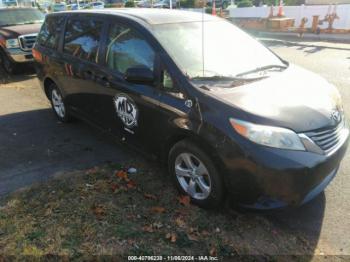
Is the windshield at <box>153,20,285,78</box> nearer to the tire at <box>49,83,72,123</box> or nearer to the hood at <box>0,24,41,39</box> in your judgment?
the tire at <box>49,83,72,123</box>

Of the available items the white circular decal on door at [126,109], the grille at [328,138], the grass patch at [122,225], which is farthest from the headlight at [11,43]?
the grille at [328,138]

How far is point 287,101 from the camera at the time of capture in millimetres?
3195

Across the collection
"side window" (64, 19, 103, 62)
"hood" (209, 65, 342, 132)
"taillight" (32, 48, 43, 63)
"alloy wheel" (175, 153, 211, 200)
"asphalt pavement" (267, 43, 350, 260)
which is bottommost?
"asphalt pavement" (267, 43, 350, 260)

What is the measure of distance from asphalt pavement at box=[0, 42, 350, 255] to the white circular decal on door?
644 mm

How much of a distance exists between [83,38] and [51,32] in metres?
1.28

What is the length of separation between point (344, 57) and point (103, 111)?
27.5ft

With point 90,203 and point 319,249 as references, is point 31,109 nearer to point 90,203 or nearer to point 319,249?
point 90,203

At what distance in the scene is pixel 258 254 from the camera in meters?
2.91

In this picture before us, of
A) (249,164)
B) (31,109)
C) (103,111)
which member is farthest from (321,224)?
(31,109)

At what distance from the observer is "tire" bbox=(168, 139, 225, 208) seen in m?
3.19

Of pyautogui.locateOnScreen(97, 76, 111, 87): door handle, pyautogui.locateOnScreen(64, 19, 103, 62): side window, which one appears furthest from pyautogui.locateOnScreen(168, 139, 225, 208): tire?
pyautogui.locateOnScreen(64, 19, 103, 62): side window

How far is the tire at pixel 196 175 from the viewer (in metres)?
3.19

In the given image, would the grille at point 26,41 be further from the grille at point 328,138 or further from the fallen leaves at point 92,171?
the grille at point 328,138

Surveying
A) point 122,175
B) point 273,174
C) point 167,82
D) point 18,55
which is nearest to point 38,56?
point 122,175
